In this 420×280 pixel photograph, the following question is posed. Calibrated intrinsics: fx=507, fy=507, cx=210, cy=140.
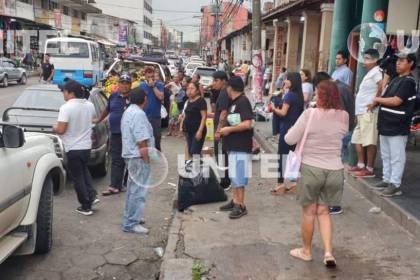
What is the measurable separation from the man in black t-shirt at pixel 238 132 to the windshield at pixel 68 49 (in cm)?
1979

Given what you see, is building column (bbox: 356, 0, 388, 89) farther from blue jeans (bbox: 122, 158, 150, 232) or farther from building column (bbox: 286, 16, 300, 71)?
building column (bbox: 286, 16, 300, 71)

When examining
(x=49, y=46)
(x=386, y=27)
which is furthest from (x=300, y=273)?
(x=49, y=46)

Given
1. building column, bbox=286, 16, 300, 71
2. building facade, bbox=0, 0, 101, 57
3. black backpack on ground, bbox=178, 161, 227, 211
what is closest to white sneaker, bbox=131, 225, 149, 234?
black backpack on ground, bbox=178, 161, 227, 211

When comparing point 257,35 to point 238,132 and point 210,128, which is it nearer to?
point 210,128

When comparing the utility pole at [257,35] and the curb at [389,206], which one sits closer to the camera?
the curb at [389,206]

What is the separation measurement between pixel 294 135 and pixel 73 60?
69.8 ft

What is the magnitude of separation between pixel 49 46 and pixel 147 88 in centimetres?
1731

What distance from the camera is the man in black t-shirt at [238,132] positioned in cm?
588

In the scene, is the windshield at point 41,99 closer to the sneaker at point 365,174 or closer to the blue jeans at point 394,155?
the sneaker at point 365,174

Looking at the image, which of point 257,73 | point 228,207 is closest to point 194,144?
point 228,207

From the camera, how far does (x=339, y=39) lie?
1038 centimetres

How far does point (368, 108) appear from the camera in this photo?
6902 mm

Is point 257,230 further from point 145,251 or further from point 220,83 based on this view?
point 220,83

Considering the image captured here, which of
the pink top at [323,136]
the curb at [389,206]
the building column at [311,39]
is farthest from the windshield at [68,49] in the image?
the pink top at [323,136]
